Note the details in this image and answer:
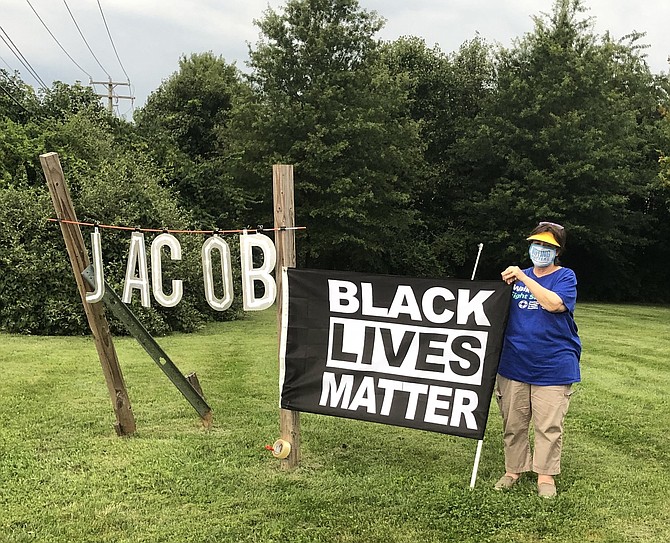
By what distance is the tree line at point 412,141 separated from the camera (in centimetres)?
2238

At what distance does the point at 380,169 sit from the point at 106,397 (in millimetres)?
18356

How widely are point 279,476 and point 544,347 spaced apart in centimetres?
202

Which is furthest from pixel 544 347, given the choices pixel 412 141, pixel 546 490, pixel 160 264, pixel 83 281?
pixel 412 141

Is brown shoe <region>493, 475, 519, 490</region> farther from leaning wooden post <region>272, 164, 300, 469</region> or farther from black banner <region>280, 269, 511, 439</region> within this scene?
leaning wooden post <region>272, 164, 300, 469</region>

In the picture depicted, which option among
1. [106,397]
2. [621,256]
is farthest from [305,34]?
[106,397]

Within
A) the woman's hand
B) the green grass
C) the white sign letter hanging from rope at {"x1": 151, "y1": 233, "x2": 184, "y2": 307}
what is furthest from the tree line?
the woman's hand

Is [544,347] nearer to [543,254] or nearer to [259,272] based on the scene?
[543,254]

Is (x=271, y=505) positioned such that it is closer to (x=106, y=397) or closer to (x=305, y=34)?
(x=106, y=397)

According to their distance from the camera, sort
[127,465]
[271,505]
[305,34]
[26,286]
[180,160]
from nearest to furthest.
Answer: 1. [271,505]
2. [127,465]
3. [26,286]
4. [180,160]
5. [305,34]

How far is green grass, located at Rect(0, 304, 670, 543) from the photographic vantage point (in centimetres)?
398

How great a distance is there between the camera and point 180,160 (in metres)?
22.0

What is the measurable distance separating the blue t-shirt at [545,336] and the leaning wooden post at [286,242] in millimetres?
1627

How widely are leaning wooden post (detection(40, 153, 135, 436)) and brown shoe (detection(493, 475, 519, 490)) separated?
3028 mm

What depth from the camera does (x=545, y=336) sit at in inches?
174
